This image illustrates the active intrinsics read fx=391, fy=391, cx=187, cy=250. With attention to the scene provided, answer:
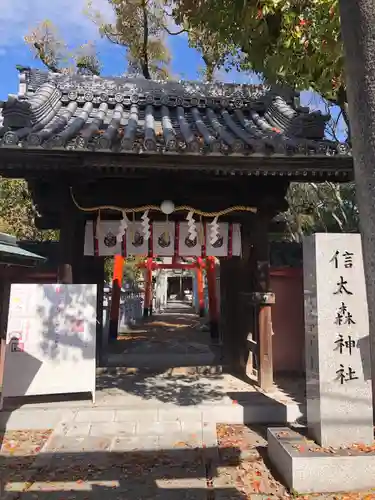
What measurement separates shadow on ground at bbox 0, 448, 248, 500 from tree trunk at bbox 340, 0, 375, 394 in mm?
3146

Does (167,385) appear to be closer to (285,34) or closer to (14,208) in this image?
(285,34)

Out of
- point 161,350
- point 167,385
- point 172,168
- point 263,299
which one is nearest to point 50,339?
point 167,385

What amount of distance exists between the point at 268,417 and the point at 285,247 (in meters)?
3.83

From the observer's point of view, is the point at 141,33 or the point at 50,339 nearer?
the point at 50,339

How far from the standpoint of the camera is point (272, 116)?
8.34 meters

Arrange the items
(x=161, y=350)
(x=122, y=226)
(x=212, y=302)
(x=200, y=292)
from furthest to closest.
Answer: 1. (x=200, y=292)
2. (x=212, y=302)
3. (x=161, y=350)
4. (x=122, y=226)

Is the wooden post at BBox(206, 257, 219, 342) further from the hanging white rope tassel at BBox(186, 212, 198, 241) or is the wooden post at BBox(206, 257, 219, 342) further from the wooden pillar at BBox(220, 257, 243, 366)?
the hanging white rope tassel at BBox(186, 212, 198, 241)

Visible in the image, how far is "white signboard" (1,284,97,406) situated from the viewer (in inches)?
228

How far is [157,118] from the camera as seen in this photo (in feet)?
26.8

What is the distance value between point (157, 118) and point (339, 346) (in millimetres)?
5824

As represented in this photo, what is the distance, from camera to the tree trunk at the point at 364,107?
2.03m

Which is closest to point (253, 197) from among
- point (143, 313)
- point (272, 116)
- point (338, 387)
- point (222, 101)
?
point (272, 116)

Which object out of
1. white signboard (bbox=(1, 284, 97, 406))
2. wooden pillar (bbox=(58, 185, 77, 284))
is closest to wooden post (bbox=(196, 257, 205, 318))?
wooden pillar (bbox=(58, 185, 77, 284))

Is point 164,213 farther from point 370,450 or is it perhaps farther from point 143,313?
point 143,313
